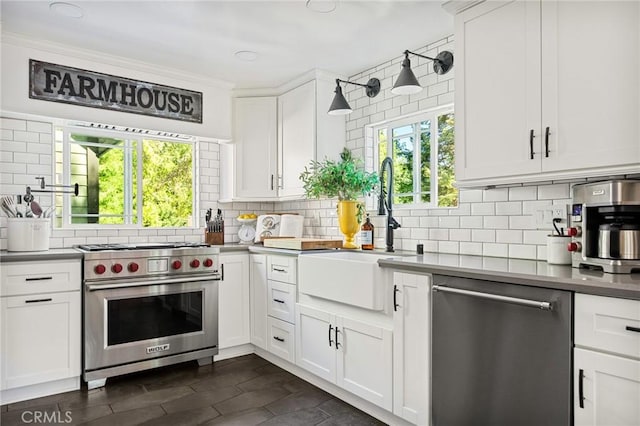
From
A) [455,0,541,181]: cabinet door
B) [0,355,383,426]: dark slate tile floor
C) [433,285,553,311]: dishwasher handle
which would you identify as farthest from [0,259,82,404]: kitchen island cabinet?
[455,0,541,181]: cabinet door

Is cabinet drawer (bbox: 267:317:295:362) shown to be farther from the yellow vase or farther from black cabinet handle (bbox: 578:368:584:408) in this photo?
black cabinet handle (bbox: 578:368:584:408)

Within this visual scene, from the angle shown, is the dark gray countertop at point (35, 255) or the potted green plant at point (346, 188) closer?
the dark gray countertop at point (35, 255)

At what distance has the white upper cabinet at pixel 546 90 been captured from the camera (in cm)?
169

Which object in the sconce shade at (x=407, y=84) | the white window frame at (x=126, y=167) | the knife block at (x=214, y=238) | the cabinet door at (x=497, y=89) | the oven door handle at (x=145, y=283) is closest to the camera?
the cabinet door at (x=497, y=89)

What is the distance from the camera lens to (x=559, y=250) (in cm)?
203

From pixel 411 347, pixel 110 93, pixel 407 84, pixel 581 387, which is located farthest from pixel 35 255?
pixel 581 387

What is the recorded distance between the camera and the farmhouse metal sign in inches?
115

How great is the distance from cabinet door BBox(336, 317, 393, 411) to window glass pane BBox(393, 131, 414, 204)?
1.18 metres

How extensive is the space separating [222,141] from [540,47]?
271 cm

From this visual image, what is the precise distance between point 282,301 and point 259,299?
36 centimetres

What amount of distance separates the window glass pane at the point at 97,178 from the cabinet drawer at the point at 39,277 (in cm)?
78

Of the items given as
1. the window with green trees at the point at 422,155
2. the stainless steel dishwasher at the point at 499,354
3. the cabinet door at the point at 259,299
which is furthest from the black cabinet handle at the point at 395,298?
the cabinet door at the point at 259,299

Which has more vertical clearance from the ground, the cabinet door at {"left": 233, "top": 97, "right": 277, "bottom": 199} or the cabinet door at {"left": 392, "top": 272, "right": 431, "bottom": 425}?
the cabinet door at {"left": 233, "top": 97, "right": 277, "bottom": 199}

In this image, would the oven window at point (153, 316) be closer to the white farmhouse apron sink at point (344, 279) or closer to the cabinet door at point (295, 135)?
the white farmhouse apron sink at point (344, 279)
